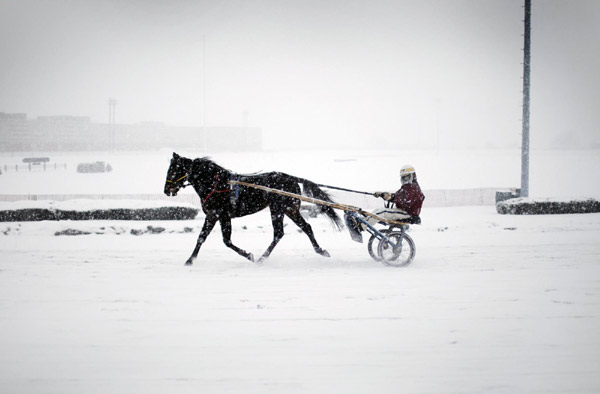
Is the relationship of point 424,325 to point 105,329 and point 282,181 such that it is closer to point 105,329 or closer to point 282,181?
point 105,329

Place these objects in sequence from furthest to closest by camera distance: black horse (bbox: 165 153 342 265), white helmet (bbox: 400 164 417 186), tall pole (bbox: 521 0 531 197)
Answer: tall pole (bbox: 521 0 531 197) → black horse (bbox: 165 153 342 265) → white helmet (bbox: 400 164 417 186)

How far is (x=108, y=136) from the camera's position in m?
80.5

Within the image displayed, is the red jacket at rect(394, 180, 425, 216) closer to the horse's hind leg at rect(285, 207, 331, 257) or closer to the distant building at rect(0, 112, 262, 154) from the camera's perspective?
the horse's hind leg at rect(285, 207, 331, 257)

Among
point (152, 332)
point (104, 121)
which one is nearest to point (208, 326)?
point (152, 332)

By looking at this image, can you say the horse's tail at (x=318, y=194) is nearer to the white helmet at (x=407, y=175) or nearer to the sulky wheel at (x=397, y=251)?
the sulky wheel at (x=397, y=251)

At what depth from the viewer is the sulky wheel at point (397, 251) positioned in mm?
6586

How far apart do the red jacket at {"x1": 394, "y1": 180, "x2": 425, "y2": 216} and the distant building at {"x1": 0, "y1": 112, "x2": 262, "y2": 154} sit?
215 feet

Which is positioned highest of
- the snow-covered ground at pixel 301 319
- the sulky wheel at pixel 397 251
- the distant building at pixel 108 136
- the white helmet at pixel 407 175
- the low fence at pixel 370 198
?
the distant building at pixel 108 136

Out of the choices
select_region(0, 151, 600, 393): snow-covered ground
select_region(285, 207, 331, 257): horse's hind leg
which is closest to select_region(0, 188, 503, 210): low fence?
select_region(0, 151, 600, 393): snow-covered ground

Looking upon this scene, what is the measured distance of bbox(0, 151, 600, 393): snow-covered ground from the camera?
11.2 feet

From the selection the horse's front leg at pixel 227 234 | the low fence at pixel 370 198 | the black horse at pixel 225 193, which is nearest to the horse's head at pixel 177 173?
the black horse at pixel 225 193

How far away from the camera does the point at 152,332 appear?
4.20 meters

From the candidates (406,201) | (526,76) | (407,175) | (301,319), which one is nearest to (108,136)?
(526,76)

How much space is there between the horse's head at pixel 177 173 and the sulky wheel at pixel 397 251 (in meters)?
3.02
